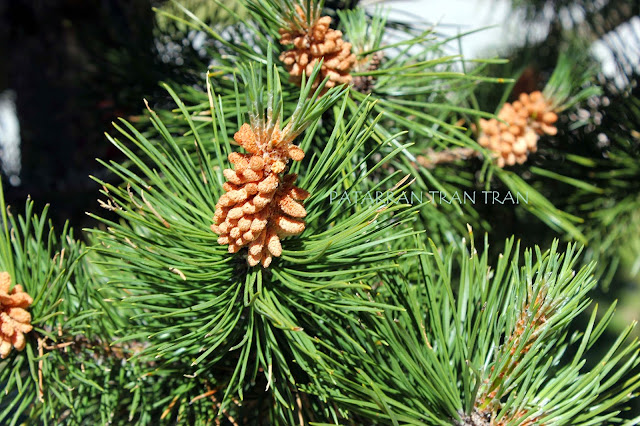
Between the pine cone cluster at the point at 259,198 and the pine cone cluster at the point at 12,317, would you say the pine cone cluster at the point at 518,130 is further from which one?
the pine cone cluster at the point at 12,317

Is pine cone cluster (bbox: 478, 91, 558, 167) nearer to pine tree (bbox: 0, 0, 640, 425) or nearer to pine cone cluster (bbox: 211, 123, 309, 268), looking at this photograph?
pine tree (bbox: 0, 0, 640, 425)

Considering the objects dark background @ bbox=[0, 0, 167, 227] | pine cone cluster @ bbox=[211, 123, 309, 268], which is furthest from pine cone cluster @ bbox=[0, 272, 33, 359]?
dark background @ bbox=[0, 0, 167, 227]

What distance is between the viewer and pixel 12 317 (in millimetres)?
332

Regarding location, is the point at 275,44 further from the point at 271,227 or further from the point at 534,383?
the point at 534,383

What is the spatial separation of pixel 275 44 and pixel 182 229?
0.60 ft

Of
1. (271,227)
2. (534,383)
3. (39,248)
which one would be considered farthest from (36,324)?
(534,383)

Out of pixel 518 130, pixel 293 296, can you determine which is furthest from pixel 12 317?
pixel 518 130

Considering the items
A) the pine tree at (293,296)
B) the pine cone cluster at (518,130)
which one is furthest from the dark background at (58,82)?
the pine cone cluster at (518,130)

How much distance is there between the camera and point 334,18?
1.66ft

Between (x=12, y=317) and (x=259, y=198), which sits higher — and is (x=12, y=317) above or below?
below

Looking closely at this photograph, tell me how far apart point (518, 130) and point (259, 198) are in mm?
322

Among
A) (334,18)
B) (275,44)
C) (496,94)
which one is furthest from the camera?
(496,94)

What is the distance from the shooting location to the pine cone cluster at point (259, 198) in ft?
0.88

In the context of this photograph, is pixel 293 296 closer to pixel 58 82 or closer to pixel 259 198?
pixel 259 198
